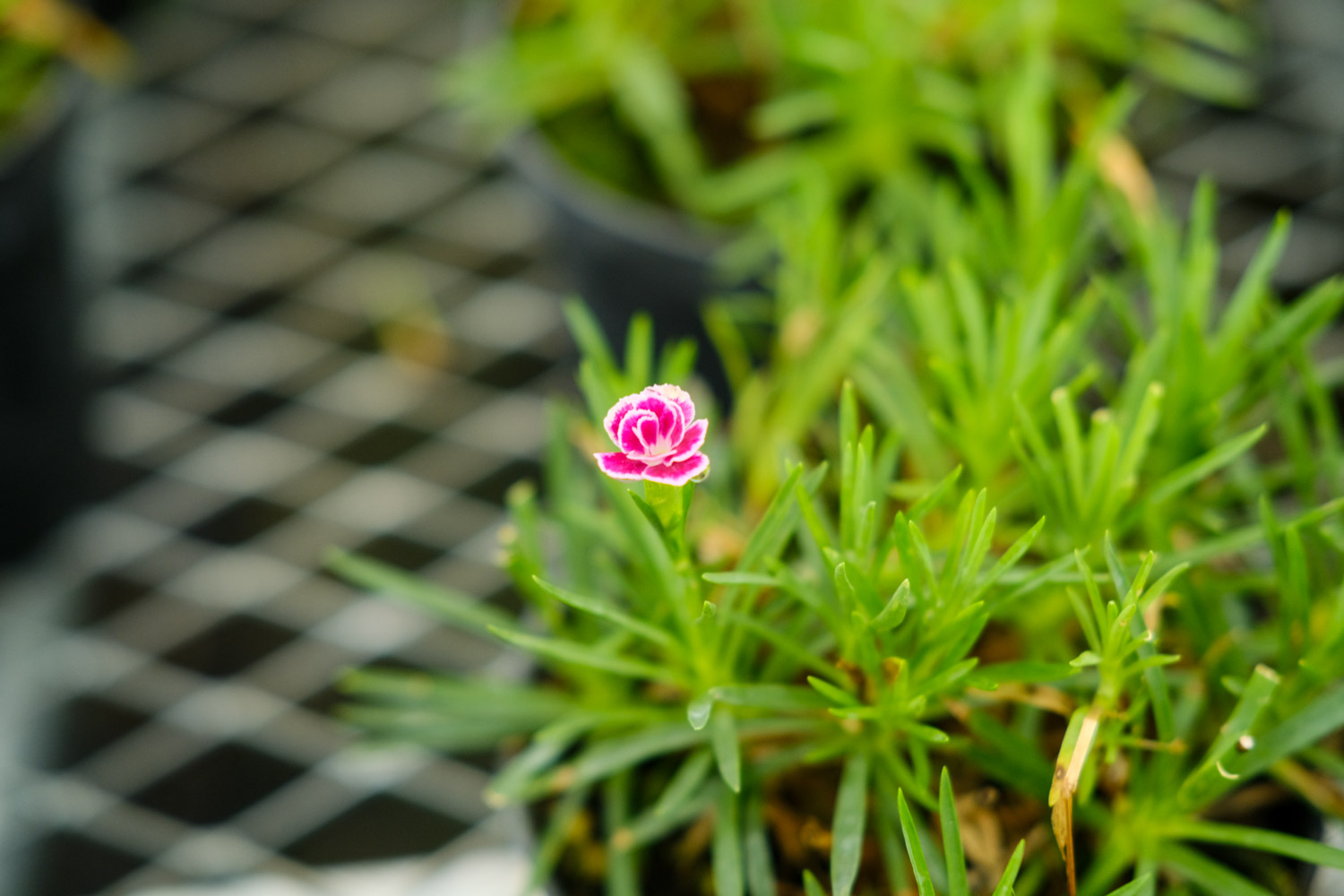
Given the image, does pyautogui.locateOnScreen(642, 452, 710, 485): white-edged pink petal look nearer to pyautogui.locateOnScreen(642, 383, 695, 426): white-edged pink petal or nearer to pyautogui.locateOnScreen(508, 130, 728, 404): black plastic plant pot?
pyautogui.locateOnScreen(642, 383, 695, 426): white-edged pink petal

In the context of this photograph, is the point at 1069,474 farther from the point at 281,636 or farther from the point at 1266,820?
the point at 281,636

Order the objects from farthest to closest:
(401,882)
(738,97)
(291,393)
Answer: (291,393), (738,97), (401,882)

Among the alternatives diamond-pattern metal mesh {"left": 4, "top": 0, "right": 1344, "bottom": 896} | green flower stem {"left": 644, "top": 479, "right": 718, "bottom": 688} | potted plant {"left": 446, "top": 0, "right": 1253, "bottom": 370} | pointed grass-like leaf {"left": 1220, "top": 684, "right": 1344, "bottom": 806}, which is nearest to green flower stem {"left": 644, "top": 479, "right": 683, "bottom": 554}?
green flower stem {"left": 644, "top": 479, "right": 718, "bottom": 688}

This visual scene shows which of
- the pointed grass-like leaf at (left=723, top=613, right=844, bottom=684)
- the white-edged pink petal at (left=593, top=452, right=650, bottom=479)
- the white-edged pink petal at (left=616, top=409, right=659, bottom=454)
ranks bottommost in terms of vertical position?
the pointed grass-like leaf at (left=723, top=613, right=844, bottom=684)

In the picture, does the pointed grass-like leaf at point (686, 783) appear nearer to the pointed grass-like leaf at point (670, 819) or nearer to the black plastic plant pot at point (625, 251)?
the pointed grass-like leaf at point (670, 819)

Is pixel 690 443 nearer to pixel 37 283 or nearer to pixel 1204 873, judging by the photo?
pixel 1204 873

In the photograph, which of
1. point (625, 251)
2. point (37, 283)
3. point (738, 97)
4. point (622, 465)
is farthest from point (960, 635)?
point (37, 283)

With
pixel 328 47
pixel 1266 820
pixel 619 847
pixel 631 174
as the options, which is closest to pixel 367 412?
pixel 631 174

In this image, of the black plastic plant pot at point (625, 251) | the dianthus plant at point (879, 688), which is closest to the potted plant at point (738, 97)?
the black plastic plant pot at point (625, 251)
